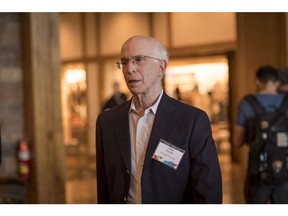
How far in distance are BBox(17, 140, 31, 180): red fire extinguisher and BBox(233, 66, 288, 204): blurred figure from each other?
1.88 m

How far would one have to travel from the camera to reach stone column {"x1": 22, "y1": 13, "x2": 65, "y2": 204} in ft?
13.2

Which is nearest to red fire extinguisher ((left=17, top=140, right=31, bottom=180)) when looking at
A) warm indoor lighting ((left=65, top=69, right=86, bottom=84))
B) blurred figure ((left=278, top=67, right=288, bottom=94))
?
blurred figure ((left=278, top=67, right=288, bottom=94))

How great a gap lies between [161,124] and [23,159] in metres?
2.68

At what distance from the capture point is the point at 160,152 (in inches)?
62.4

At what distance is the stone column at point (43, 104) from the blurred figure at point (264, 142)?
179 cm

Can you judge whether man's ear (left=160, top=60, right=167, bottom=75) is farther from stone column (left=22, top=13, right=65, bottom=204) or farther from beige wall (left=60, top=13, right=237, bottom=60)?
beige wall (left=60, top=13, right=237, bottom=60)

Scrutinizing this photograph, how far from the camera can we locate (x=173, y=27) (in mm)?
8969

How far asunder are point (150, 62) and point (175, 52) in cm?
769

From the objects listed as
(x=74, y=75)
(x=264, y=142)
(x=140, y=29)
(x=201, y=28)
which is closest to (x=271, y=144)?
(x=264, y=142)

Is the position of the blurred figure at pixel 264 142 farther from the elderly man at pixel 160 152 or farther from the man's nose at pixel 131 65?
the man's nose at pixel 131 65

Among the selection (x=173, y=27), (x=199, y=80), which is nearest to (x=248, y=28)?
(x=173, y=27)

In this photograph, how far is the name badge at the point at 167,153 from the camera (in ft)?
5.21
